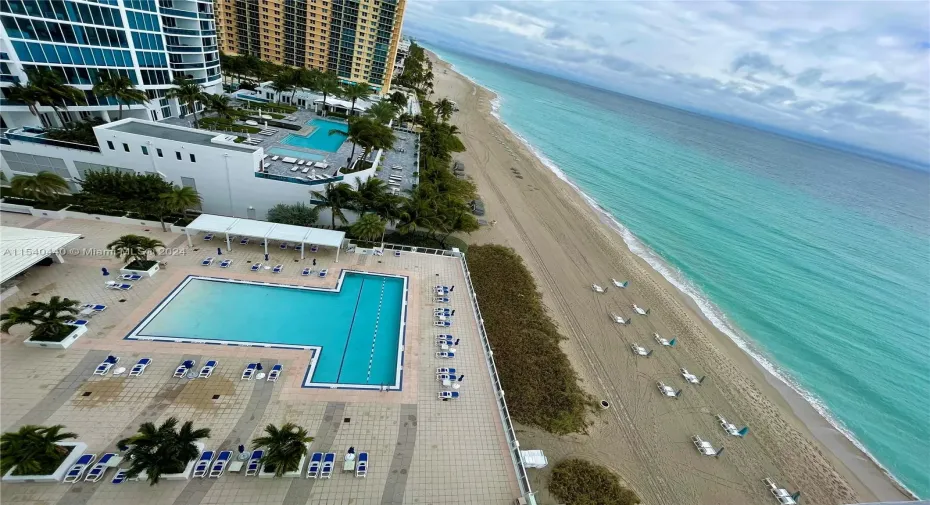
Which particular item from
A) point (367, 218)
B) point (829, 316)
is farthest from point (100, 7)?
point (829, 316)

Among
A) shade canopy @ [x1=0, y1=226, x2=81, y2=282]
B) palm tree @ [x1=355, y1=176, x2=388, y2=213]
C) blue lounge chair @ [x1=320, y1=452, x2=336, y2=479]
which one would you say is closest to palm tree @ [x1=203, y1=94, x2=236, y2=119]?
shade canopy @ [x1=0, y1=226, x2=81, y2=282]

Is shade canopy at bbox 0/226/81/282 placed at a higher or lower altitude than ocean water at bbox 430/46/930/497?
lower

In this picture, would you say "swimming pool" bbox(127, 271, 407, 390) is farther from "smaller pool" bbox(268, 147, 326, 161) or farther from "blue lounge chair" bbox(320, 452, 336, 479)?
"smaller pool" bbox(268, 147, 326, 161)

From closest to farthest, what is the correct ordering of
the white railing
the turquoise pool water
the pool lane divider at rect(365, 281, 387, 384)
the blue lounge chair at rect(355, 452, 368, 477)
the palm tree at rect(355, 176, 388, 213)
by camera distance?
the blue lounge chair at rect(355, 452, 368, 477)
the white railing
the pool lane divider at rect(365, 281, 387, 384)
the palm tree at rect(355, 176, 388, 213)
the turquoise pool water

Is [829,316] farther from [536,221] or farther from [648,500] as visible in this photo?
[648,500]

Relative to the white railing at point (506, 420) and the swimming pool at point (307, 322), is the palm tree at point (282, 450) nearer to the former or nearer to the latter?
the swimming pool at point (307, 322)

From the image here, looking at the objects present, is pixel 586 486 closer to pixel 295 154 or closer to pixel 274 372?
pixel 274 372
